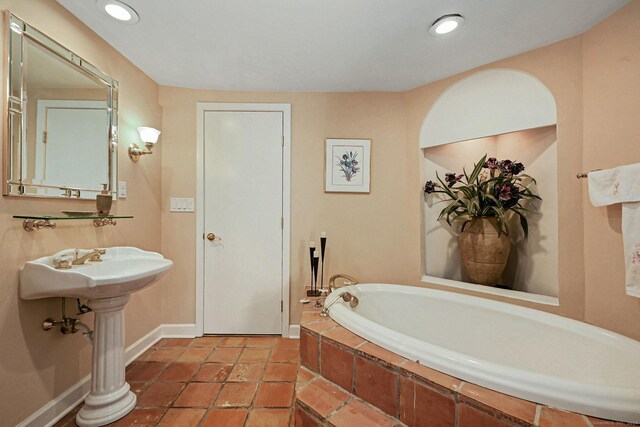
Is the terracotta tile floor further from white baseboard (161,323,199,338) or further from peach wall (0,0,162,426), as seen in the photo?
peach wall (0,0,162,426)

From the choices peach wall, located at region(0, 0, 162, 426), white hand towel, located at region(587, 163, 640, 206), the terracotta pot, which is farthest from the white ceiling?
the terracotta pot

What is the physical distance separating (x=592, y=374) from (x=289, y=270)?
1848 mm

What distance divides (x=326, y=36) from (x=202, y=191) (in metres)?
1.52

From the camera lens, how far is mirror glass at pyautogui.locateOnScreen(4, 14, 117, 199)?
112 centimetres

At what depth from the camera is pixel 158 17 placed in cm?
137

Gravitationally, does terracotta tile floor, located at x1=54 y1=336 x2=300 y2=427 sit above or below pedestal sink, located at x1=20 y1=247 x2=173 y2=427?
below

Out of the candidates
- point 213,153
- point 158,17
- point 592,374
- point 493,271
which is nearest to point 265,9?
point 158,17

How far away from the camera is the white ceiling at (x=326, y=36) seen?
1.29 meters

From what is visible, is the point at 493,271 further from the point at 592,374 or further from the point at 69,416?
the point at 69,416

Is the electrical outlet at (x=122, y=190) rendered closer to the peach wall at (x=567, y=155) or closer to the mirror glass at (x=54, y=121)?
the mirror glass at (x=54, y=121)

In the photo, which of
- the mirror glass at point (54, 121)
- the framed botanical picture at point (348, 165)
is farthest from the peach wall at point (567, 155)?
the mirror glass at point (54, 121)

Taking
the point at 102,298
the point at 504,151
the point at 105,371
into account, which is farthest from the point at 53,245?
the point at 504,151

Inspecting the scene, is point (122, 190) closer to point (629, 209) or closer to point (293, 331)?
point (293, 331)

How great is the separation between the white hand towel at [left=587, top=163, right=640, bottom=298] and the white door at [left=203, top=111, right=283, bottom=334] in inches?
80.3
